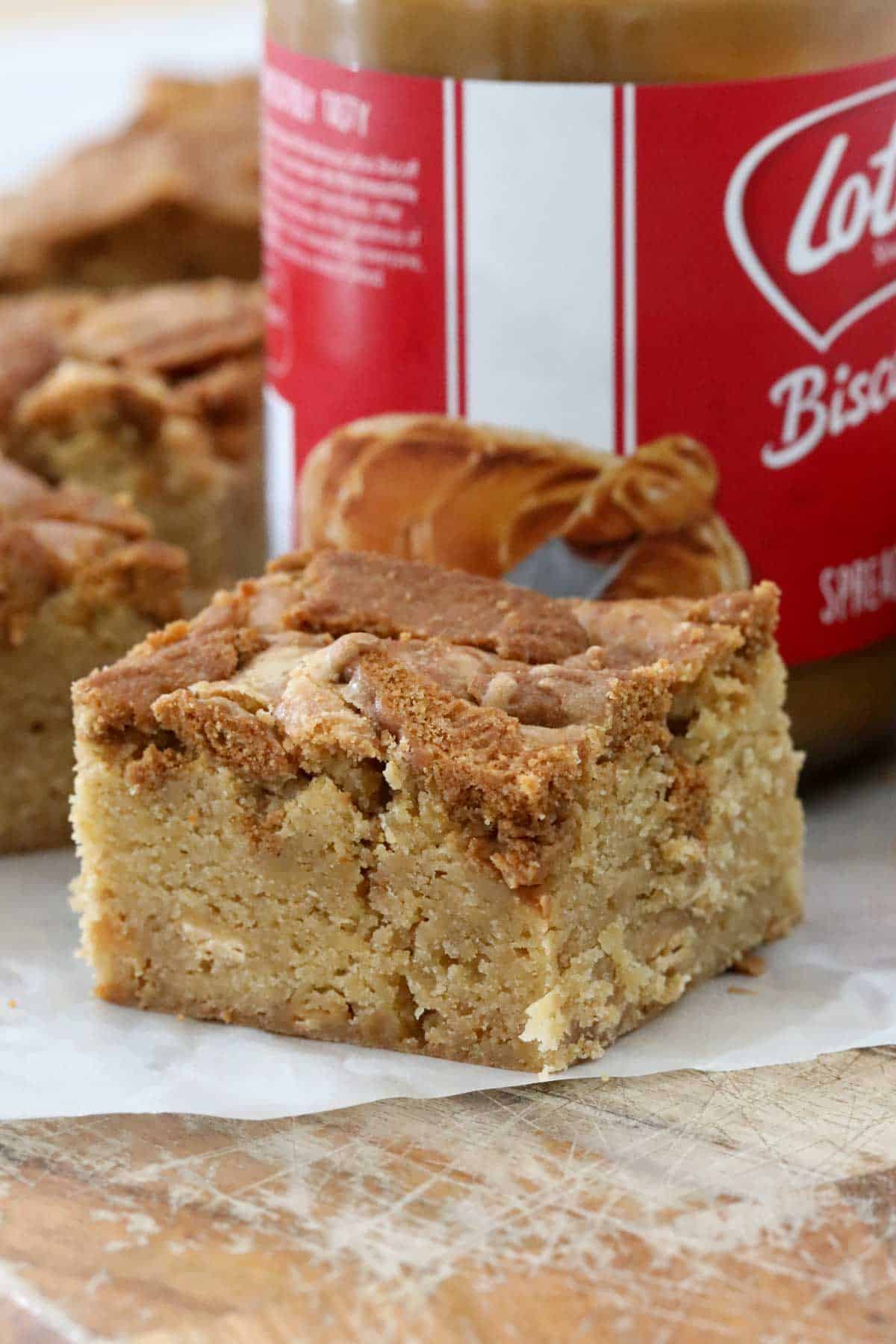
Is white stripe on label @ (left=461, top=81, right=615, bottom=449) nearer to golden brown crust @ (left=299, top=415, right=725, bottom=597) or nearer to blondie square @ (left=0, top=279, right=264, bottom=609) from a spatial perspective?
golden brown crust @ (left=299, top=415, right=725, bottom=597)

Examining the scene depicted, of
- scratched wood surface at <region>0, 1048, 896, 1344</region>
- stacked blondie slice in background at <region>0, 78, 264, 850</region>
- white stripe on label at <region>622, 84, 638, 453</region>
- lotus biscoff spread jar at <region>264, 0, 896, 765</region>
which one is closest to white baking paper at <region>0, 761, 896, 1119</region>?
scratched wood surface at <region>0, 1048, 896, 1344</region>

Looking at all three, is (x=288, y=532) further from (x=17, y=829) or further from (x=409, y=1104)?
(x=409, y=1104)

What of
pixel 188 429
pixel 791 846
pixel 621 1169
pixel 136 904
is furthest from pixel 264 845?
pixel 188 429

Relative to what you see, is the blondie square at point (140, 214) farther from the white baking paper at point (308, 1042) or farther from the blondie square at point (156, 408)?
the white baking paper at point (308, 1042)

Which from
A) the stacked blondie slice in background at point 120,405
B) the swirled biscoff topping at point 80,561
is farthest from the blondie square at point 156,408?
the swirled biscoff topping at point 80,561

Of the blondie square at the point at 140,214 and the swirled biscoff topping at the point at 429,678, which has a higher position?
the blondie square at the point at 140,214

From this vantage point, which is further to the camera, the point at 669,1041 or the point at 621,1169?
the point at 669,1041
